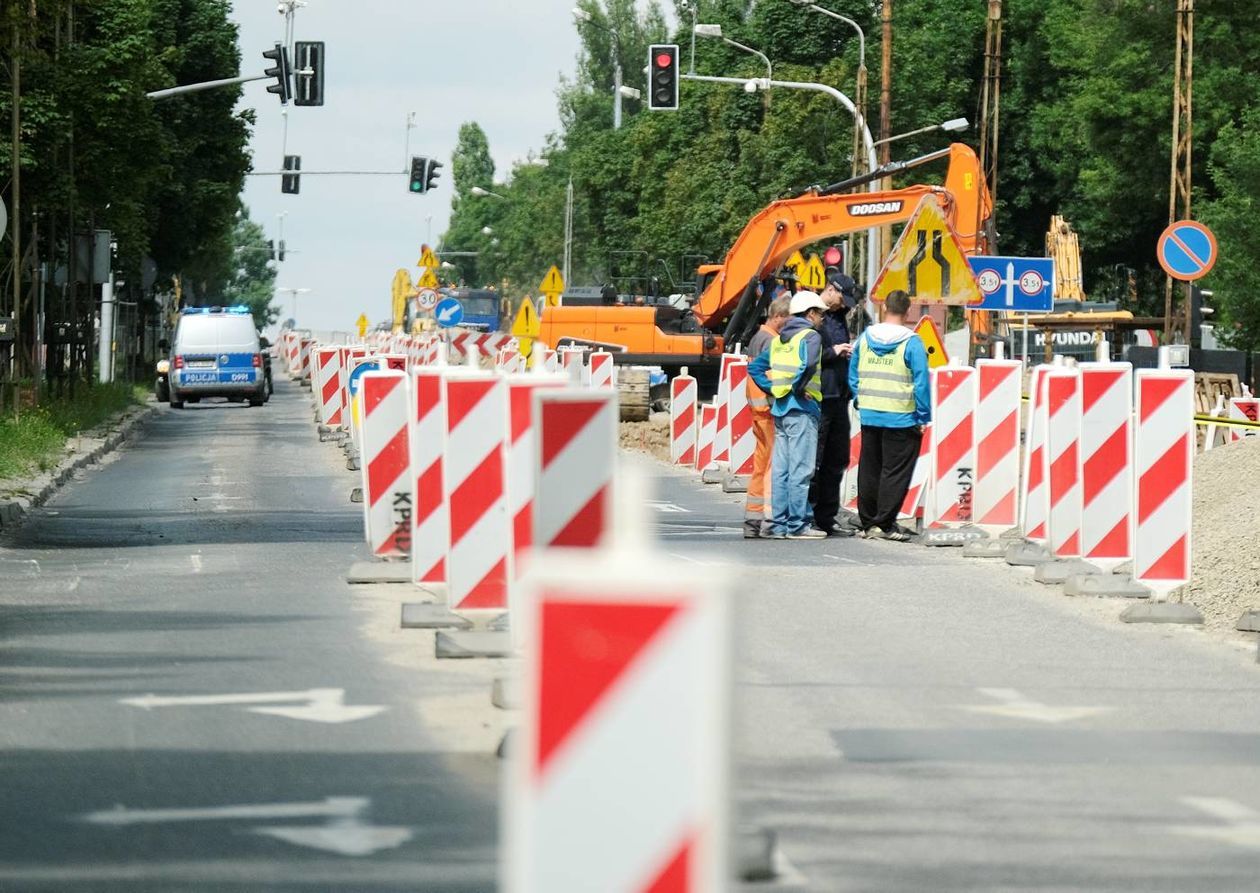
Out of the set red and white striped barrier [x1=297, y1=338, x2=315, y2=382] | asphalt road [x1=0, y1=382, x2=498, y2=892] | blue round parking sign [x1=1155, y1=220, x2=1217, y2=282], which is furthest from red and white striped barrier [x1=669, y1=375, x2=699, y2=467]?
red and white striped barrier [x1=297, y1=338, x2=315, y2=382]

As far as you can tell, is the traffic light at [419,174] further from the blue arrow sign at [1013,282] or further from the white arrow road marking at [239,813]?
the white arrow road marking at [239,813]

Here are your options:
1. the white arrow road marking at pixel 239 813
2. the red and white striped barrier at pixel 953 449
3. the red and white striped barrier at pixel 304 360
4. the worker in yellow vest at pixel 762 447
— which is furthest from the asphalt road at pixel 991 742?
the red and white striped barrier at pixel 304 360

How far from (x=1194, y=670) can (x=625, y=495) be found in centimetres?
790

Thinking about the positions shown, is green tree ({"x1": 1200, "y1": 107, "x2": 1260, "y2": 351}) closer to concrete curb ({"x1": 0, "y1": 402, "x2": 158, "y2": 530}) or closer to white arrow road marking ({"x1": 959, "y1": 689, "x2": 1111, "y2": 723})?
concrete curb ({"x1": 0, "y1": 402, "x2": 158, "y2": 530})

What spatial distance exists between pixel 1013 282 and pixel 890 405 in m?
8.48

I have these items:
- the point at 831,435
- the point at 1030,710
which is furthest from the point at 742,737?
the point at 831,435

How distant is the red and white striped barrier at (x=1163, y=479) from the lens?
13328 millimetres

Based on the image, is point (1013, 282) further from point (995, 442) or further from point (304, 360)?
point (304, 360)

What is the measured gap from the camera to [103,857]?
706cm

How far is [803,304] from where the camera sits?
62.7 feet

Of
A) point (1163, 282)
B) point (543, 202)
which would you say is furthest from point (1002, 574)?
point (543, 202)

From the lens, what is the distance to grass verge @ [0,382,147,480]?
2624 cm

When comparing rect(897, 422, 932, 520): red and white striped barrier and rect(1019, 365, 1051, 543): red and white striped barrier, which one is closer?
rect(1019, 365, 1051, 543): red and white striped barrier

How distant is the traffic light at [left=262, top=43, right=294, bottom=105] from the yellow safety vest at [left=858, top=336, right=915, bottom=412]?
80.5 feet
